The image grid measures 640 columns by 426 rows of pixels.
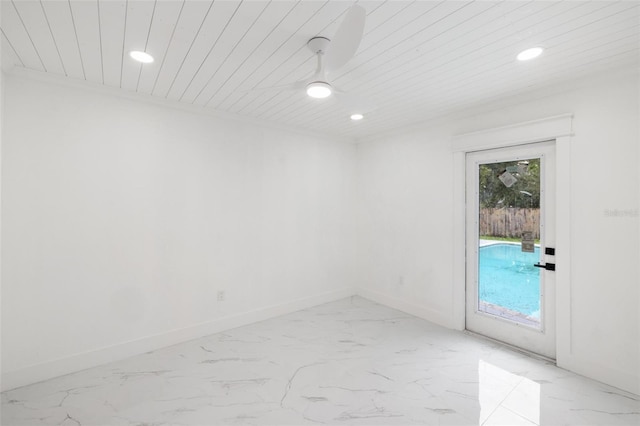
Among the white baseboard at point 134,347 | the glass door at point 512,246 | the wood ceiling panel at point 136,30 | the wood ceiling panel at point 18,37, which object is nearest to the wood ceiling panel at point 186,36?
the wood ceiling panel at point 136,30

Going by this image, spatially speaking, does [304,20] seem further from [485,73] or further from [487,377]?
[487,377]

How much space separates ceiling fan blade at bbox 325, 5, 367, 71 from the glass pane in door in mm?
2362

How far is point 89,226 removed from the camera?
106 inches

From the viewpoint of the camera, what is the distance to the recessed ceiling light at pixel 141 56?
7.07 ft

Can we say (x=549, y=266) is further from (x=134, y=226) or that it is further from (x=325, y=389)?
(x=134, y=226)

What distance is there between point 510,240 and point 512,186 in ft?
1.83

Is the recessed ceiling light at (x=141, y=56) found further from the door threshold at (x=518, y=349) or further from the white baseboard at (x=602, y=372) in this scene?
the white baseboard at (x=602, y=372)

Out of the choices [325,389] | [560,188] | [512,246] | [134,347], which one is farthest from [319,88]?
[134,347]

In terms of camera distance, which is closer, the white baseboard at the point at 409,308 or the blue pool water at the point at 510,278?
the blue pool water at the point at 510,278

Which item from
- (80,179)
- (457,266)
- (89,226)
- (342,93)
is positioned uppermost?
(342,93)

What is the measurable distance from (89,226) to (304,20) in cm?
251

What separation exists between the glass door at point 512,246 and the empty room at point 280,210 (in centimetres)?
2

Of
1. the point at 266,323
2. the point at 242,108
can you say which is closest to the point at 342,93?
the point at 242,108

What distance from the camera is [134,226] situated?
9.62 feet
